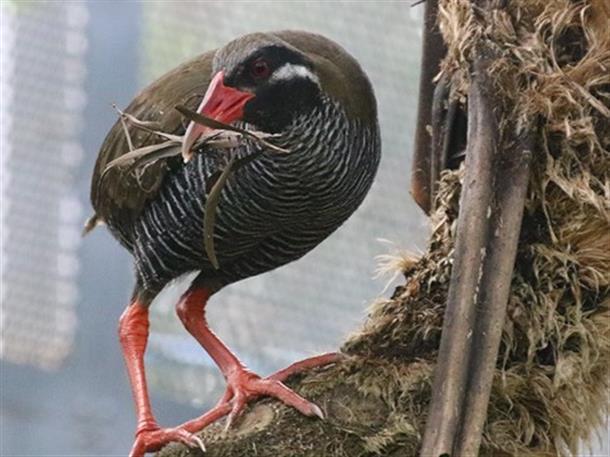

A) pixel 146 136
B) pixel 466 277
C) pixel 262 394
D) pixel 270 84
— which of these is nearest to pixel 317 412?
pixel 262 394

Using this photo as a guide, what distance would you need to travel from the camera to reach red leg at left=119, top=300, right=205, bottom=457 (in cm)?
170

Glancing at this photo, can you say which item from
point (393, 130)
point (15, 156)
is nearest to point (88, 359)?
point (15, 156)

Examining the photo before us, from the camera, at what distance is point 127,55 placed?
8.55ft

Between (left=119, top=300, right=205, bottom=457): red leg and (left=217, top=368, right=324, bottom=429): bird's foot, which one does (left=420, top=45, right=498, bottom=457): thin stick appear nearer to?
(left=217, top=368, right=324, bottom=429): bird's foot

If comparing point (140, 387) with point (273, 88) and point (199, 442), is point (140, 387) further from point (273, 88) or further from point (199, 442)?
point (273, 88)

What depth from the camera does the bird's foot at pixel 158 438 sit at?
1.60 metres

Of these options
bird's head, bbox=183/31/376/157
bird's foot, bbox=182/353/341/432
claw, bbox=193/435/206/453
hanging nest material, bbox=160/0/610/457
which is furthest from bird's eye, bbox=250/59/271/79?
claw, bbox=193/435/206/453

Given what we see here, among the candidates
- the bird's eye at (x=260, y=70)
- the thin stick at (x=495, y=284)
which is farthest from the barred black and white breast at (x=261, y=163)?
the thin stick at (x=495, y=284)

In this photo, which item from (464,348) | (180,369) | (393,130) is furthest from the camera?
(393,130)

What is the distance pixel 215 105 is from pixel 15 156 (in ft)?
3.47

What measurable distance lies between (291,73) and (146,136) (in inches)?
11.4

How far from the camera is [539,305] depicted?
163 cm

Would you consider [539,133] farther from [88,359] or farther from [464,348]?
[88,359]

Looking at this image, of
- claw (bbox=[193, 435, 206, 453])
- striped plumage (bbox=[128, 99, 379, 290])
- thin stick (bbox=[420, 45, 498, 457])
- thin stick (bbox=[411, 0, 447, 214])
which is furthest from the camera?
thin stick (bbox=[411, 0, 447, 214])
